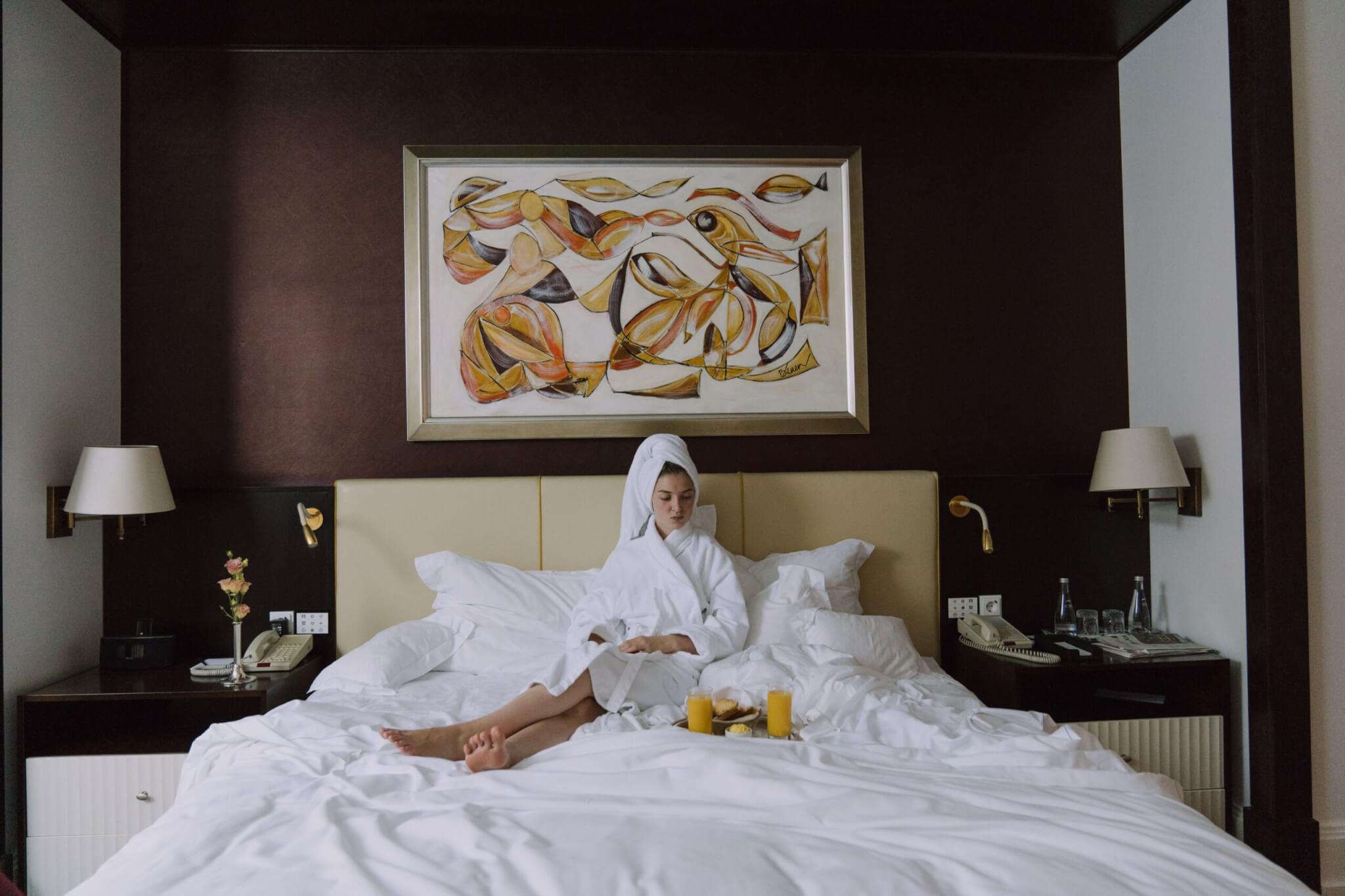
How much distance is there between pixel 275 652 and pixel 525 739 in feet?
4.06

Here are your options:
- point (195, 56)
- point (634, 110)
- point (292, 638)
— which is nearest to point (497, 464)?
point (292, 638)

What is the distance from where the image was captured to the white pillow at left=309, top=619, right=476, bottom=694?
257cm

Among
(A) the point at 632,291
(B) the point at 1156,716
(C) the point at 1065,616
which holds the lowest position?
(B) the point at 1156,716

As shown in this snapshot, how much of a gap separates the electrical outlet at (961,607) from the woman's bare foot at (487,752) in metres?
1.87

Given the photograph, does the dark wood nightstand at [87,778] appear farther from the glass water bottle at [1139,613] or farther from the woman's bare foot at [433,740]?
the glass water bottle at [1139,613]

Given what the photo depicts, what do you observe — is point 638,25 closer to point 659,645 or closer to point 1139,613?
point 659,645

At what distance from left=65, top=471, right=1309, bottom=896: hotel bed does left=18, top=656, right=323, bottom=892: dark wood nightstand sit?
46cm

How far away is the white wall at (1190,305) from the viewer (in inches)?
109

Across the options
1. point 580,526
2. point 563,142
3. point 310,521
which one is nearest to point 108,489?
point 310,521

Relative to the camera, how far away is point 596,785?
5.59 feet

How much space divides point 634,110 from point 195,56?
5.47 ft

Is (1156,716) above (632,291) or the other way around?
the other way around

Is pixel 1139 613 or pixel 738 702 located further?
pixel 1139 613

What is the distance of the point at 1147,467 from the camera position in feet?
9.43
